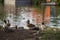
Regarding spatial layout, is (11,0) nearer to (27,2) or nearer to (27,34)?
(27,2)

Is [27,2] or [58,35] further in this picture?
[27,2]

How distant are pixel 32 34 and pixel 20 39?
0.80 m

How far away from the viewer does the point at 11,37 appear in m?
6.96

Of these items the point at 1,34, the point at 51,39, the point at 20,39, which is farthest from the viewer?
the point at 1,34

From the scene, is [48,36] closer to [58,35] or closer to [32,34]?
[58,35]

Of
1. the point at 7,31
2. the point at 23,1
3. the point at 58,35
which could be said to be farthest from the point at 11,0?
A: the point at 58,35

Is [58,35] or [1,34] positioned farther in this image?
[1,34]

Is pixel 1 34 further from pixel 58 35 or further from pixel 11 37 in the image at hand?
→ pixel 58 35

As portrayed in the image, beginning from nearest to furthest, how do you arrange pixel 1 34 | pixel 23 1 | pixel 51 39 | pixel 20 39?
pixel 51 39, pixel 20 39, pixel 1 34, pixel 23 1

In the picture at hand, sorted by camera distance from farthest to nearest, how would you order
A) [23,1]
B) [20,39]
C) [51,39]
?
[23,1] < [20,39] < [51,39]

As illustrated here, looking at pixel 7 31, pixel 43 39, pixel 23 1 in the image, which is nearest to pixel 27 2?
pixel 23 1

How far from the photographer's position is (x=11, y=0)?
39500 millimetres

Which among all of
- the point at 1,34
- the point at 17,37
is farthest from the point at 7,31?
the point at 17,37

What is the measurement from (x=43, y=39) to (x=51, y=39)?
17cm
